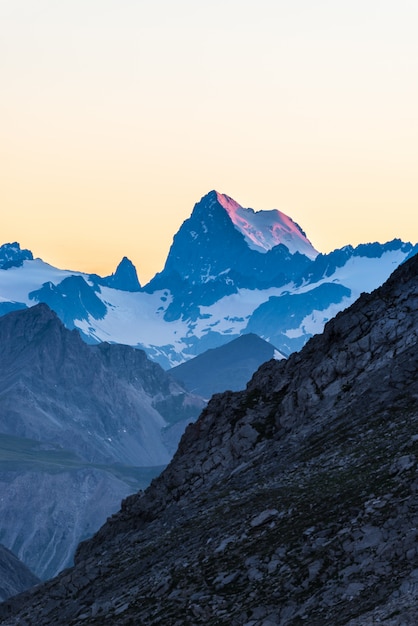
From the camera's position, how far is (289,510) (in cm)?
4466

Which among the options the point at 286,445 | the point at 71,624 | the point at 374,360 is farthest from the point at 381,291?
the point at 71,624

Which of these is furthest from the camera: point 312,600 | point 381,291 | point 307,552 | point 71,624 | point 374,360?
point 381,291

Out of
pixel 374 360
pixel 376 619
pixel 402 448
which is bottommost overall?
pixel 376 619

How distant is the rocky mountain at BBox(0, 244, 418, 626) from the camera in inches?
1453

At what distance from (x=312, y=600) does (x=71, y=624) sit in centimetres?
1435

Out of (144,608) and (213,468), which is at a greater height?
(213,468)

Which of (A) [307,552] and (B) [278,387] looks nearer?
(A) [307,552]

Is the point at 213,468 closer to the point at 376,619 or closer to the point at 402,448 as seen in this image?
the point at 402,448

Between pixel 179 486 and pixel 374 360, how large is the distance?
11427 millimetres

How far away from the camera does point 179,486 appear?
61656 mm

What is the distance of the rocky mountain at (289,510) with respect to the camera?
36.9 m


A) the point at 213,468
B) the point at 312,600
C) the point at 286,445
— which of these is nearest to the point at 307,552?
the point at 312,600

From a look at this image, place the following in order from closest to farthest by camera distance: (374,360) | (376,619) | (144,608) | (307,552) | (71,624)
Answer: (376,619) → (307,552) → (144,608) → (71,624) → (374,360)

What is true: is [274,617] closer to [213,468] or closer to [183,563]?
[183,563]
